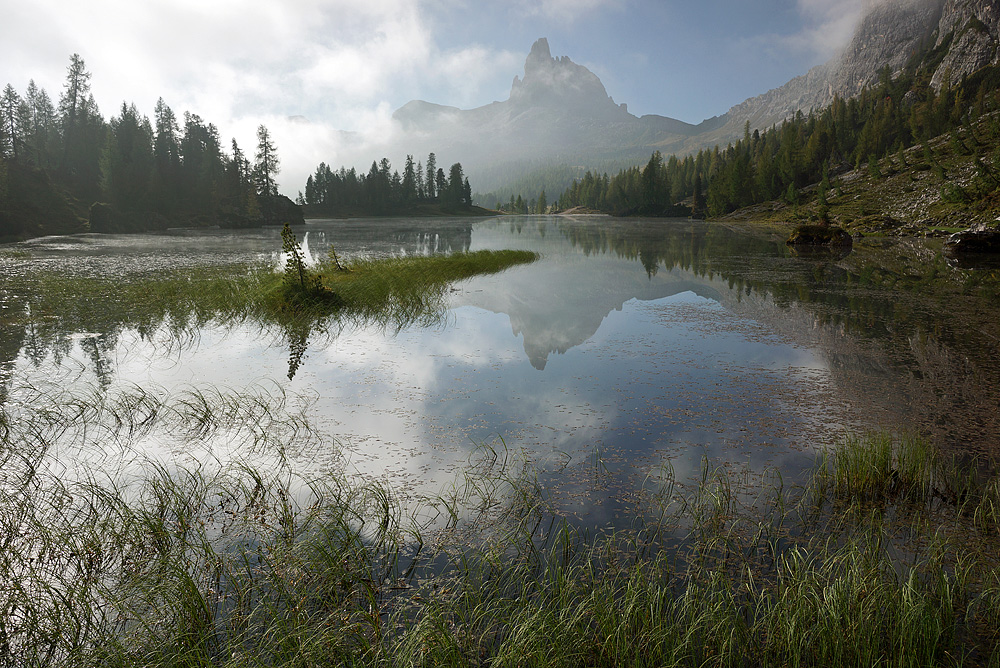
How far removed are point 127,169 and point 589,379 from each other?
96988 mm

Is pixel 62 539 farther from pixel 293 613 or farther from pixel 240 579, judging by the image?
pixel 293 613

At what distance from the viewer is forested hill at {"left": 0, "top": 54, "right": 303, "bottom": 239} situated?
72.4m

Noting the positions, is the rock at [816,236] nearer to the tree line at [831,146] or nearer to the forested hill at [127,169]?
the tree line at [831,146]

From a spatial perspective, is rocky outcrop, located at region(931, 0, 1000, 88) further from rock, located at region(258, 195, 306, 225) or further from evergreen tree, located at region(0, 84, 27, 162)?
evergreen tree, located at region(0, 84, 27, 162)

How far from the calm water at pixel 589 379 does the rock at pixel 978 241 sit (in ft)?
66.4

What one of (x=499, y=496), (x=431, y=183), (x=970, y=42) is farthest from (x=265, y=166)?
(x=970, y=42)

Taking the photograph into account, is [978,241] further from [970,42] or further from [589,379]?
[970,42]

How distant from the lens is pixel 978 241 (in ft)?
111

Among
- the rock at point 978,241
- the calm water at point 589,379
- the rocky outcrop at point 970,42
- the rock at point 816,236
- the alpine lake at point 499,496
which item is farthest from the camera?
the rocky outcrop at point 970,42

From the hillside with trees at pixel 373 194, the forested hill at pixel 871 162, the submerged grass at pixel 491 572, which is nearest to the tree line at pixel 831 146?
the forested hill at pixel 871 162

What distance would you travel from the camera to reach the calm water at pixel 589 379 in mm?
6836

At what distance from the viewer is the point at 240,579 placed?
4219mm

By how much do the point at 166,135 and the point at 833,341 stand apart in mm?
117359

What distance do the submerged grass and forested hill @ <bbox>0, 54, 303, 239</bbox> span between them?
8166cm
